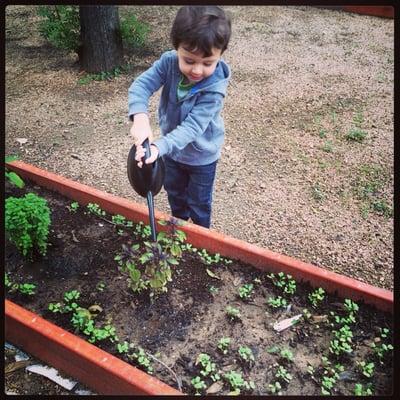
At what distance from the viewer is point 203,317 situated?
2.12 meters

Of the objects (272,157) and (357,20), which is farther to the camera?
(357,20)

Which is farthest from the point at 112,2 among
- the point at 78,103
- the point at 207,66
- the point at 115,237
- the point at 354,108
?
the point at 354,108

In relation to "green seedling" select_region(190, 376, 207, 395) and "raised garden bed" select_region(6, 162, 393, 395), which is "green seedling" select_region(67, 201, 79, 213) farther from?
"green seedling" select_region(190, 376, 207, 395)

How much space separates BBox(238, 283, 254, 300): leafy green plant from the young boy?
60 centimetres

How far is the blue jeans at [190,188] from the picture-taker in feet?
7.93

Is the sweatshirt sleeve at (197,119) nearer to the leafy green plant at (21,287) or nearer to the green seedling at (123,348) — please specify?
the green seedling at (123,348)

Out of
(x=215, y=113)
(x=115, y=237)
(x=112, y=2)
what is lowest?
(x=115, y=237)

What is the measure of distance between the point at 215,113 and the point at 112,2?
72 cm

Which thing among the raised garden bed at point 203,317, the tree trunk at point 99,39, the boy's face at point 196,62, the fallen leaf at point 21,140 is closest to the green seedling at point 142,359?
the raised garden bed at point 203,317

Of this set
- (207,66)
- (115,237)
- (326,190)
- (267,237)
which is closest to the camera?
(207,66)

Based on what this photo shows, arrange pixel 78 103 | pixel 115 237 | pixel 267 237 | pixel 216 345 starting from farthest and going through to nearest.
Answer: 1. pixel 78 103
2. pixel 267 237
3. pixel 115 237
4. pixel 216 345

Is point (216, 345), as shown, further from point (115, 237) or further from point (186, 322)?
point (115, 237)

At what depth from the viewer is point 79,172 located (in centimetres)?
358

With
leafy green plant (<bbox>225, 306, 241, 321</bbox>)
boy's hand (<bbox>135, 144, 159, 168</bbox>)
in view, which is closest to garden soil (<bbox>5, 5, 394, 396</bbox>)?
leafy green plant (<bbox>225, 306, 241, 321</bbox>)
